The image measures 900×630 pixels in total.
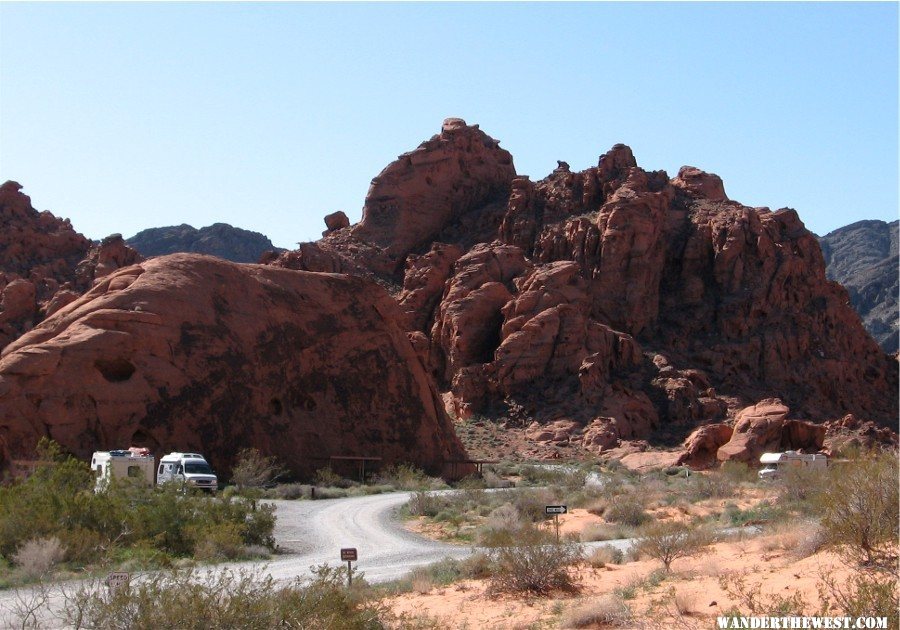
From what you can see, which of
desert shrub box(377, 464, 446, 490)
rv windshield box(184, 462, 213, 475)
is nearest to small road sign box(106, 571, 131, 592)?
rv windshield box(184, 462, 213, 475)

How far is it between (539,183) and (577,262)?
1367 centimetres

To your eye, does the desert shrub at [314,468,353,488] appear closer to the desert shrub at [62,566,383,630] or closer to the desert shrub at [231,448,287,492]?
the desert shrub at [231,448,287,492]

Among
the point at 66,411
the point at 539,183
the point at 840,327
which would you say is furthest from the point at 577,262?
the point at 66,411

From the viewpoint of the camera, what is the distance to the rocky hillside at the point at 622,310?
202 ft

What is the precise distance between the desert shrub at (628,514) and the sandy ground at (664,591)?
25.8ft

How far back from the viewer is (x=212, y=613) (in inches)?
351

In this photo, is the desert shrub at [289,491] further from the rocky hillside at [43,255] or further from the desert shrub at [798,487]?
the rocky hillside at [43,255]

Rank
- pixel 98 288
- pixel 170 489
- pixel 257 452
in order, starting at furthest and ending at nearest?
pixel 98 288 → pixel 257 452 → pixel 170 489

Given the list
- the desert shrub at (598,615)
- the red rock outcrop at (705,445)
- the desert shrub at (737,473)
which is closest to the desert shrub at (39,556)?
the desert shrub at (598,615)

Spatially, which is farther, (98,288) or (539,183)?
(539,183)

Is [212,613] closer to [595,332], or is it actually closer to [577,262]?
[595,332]

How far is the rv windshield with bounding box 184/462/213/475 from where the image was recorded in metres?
28.7

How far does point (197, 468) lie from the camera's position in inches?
1141

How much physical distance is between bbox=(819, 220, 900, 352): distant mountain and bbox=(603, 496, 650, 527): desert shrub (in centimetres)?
8303
